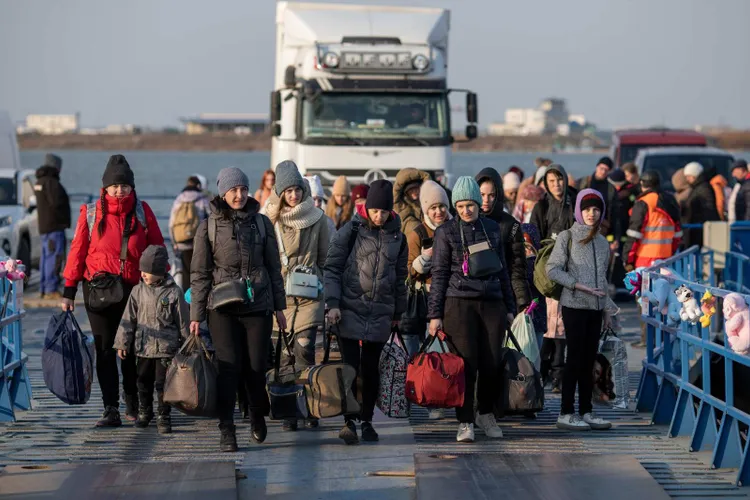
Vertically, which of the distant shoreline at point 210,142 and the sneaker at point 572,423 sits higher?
the distant shoreline at point 210,142

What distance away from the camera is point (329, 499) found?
744 centimetres

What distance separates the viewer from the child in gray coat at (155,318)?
905 cm

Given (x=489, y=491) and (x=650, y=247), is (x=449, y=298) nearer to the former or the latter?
(x=489, y=491)

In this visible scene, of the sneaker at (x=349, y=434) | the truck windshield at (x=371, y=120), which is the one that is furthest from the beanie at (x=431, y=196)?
the truck windshield at (x=371, y=120)

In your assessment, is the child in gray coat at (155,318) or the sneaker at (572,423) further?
the sneaker at (572,423)

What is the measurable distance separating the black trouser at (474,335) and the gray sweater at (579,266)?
0.60m

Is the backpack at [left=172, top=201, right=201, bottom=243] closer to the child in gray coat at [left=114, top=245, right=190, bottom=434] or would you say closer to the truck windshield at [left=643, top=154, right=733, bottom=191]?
→ the child in gray coat at [left=114, top=245, right=190, bottom=434]

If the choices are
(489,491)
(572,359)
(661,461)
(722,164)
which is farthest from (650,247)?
(722,164)

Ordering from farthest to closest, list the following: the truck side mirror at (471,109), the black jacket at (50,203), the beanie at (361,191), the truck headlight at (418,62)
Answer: the truck side mirror at (471,109) → the black jacket at (50,203) → the truck headlight at (418,62) → the beanie at (361,191)

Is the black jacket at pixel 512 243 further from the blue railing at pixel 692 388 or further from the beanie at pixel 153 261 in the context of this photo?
the beanie at pixel 153 261

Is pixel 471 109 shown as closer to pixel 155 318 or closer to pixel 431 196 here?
pixel 431 196

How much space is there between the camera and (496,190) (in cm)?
967

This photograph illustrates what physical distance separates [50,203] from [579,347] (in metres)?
11.1

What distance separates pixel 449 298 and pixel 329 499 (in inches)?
75.5
